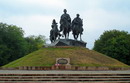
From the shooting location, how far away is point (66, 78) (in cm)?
1673

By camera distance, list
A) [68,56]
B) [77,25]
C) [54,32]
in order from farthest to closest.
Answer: [54,32], [77,25], [68,56]

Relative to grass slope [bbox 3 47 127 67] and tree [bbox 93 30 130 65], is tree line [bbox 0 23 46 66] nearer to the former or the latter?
tree [bbox 93 30 130 65]

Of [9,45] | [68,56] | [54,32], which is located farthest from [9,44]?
[68,56]

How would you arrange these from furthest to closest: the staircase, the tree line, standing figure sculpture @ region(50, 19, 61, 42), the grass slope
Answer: the tree line, standing figure sculpture @ region(50, 19, 61, 42), the grass slope, the staircase

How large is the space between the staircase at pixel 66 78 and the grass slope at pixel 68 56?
31.6ft

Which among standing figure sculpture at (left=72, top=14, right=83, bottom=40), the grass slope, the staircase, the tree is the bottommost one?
the staircase

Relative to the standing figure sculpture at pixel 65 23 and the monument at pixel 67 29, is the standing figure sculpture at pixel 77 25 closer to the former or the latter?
the monument at pixel 67 29

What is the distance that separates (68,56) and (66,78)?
39.6 feet

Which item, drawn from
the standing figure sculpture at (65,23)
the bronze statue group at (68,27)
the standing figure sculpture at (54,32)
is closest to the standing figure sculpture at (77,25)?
the bronze statue group at (68,27)

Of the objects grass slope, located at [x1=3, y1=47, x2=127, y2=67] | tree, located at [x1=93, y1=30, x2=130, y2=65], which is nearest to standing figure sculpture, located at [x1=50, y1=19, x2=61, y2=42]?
grass slope, located at [x1=3, y1=47, x2=127, y2=67]

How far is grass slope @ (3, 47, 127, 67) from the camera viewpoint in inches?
1083

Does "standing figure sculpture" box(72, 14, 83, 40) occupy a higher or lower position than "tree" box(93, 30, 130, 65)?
higher

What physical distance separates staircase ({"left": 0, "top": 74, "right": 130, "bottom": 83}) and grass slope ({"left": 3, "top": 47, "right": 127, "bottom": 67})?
9.63m

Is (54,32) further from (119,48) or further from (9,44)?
(119,48)
